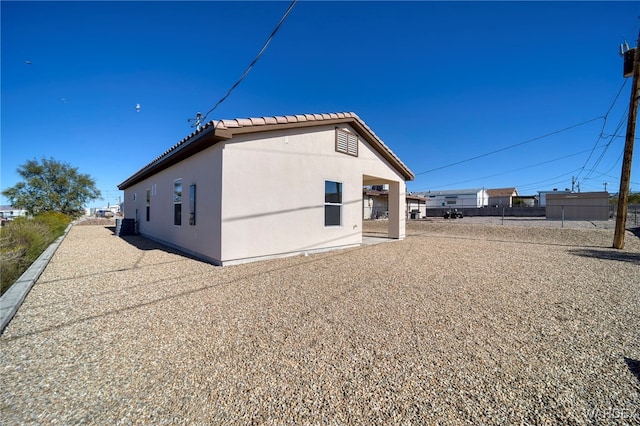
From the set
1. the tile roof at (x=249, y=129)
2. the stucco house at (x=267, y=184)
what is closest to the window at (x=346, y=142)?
the stucco house at (x=267, y=184)

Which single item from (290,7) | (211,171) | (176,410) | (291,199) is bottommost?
(176,410)

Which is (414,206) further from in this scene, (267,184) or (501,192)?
(267,184)

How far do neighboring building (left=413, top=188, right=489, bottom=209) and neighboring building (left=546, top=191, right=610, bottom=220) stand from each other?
2181 centimetres

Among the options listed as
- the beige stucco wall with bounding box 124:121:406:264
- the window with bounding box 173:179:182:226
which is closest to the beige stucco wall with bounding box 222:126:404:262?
the beige stucco wall with bounding box 124:121:406:264

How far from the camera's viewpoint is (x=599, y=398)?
203cm

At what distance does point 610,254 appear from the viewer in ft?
27.3

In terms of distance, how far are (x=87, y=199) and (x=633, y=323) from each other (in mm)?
35478

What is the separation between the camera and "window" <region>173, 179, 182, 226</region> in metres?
8.80

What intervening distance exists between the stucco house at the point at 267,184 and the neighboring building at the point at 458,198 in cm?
4113

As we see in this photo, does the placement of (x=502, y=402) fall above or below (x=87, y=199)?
below

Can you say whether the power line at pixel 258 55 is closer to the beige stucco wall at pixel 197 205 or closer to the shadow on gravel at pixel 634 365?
the beige stucco wall at pixel 197 205

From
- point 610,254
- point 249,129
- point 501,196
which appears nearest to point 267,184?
point 249,129

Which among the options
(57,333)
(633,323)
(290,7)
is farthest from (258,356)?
(290,7)

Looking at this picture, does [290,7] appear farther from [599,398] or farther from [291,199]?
[599,398]
